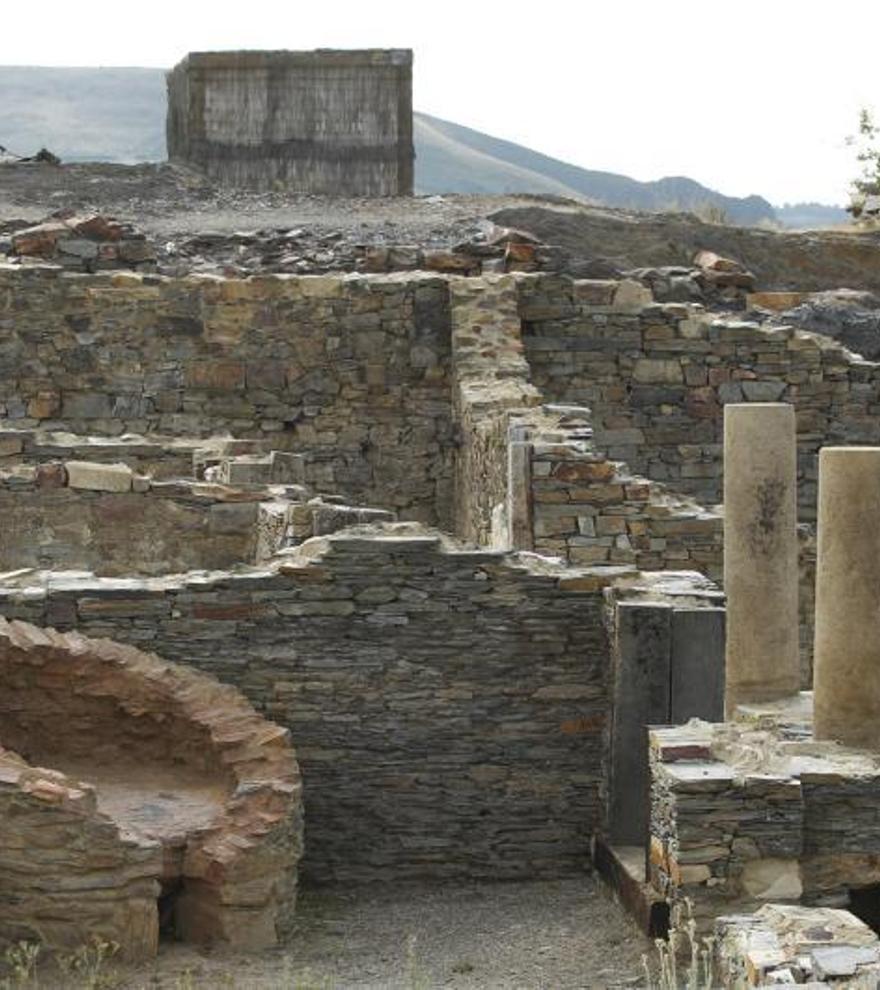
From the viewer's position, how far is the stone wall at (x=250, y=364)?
21031 mm

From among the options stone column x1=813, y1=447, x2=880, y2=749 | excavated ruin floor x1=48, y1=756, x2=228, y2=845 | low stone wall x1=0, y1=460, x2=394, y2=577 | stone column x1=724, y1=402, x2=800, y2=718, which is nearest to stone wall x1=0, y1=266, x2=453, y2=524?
low stone wall x1=0, y1=460, x2=394, y2=577

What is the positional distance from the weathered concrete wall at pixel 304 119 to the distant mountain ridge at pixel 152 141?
51.7m

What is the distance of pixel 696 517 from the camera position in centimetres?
1600

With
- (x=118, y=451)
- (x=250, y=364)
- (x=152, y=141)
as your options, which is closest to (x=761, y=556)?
(x=118, y=451)

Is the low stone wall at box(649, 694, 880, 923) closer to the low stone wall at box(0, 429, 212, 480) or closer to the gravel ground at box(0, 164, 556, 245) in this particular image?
the low stone wall at box(0, 429, 212, 480)

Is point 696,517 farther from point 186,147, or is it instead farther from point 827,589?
point 186,147

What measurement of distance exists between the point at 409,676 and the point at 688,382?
9.29m

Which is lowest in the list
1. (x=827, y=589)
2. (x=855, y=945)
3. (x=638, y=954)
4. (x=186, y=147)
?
(x=638, y=954)

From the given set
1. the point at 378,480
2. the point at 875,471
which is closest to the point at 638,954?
the point at 875,471

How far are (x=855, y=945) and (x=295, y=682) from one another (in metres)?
4.10

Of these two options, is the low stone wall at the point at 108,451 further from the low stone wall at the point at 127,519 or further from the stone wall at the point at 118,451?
the low stone wall at the point at 127,519

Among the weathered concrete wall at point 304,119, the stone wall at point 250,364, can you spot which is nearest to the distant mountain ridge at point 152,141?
the weathered concrete wall at point 304,119

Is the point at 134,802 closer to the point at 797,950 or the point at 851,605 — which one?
the point at 851,605

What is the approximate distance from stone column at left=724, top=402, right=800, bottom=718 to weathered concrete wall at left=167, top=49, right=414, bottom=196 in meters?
15.6
